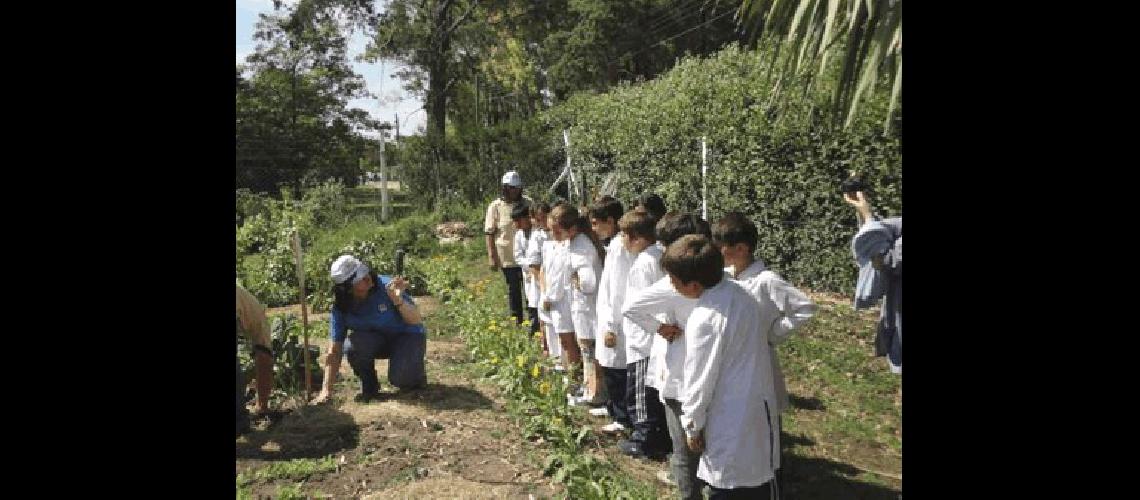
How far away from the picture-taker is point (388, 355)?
5.54 m

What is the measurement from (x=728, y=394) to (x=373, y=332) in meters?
3.23

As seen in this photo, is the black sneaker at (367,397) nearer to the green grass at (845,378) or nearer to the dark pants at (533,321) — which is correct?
the dark pants at (533,321)

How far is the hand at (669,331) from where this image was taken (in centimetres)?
335

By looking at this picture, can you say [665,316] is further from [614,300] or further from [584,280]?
[584,280]

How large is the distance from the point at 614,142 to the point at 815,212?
4.80 metres

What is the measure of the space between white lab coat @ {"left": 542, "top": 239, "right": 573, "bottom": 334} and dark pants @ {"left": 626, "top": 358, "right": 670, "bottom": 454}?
1.23 meters

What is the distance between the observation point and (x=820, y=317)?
7.33 m

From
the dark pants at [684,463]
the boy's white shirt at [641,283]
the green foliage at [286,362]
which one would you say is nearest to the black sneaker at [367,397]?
the green foliage at [286,362]

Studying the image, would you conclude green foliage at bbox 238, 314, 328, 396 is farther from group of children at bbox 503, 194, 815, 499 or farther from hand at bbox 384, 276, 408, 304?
group of children at bbox 503, 194, 815, 499

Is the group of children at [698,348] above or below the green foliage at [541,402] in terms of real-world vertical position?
above

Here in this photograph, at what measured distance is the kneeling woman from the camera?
5141 millimetres

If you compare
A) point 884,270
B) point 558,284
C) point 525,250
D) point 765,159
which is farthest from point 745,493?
point 765,159
